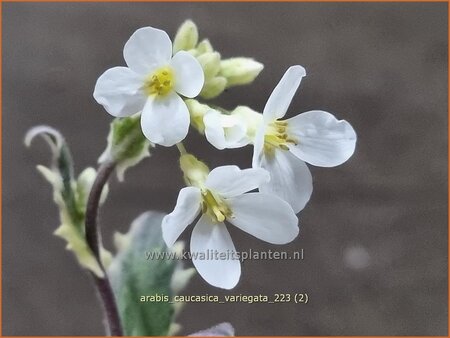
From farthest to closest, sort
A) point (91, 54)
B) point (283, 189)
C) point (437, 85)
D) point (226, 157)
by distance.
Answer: point (437, 85) → point (91, 54) → point (226, 157) → point (283, 189)

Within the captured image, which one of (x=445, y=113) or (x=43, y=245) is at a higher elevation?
(x=445, y=113)

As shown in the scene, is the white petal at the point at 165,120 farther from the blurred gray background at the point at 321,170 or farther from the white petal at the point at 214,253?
the blurred gray background at the point at 321,170

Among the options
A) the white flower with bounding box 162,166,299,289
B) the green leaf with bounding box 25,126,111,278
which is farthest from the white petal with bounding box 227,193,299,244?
the green leaf with bounding box 25,126,111,278

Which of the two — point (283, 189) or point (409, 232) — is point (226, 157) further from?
point (409, 232)

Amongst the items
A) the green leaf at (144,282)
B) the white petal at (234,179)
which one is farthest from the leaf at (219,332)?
the white petal at (234,179)

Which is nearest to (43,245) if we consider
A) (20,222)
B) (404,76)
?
(20,222)

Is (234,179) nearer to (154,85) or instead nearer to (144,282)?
(154,85)
